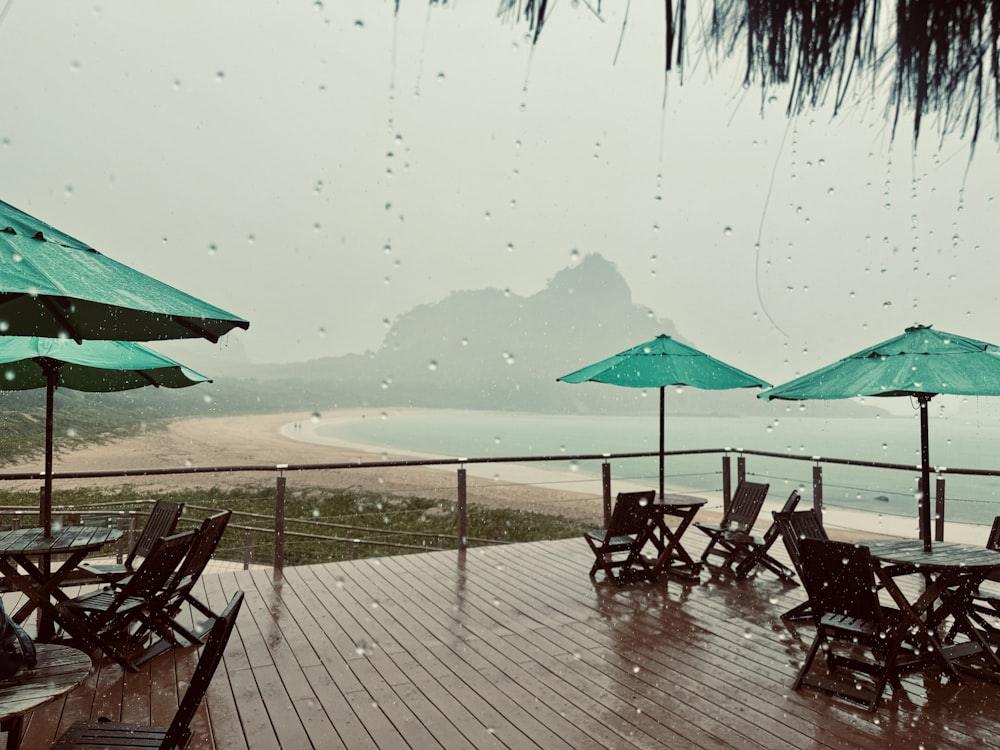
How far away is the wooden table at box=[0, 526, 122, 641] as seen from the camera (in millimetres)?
3441

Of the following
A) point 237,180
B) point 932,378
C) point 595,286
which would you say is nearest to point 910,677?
point 932,378

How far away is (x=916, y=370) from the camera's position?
11.7 ft

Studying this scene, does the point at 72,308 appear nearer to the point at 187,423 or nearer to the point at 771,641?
the point at 771,641

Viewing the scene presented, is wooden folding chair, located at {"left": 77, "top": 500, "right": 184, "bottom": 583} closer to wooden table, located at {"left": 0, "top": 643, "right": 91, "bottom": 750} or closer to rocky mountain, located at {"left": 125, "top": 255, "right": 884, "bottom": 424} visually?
wooden table, located at {"left": 0, "top": 643, "right": 91, "bottom": 750}

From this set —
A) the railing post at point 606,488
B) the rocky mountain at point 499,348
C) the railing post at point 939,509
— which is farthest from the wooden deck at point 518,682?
the rocky mountain at point 499,348

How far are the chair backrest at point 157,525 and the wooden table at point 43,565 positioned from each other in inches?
11.8

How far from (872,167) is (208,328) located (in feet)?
8.07

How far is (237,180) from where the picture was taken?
4450 centimetres

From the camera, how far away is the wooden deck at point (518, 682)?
2.75 metres

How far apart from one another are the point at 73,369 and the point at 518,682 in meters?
3.74

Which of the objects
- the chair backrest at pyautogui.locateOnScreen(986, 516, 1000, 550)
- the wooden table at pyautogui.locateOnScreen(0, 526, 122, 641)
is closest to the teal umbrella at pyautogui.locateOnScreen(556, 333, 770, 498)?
the chair backrest at pyautogui.locateOnScreen(986, 516, 1000, 550)

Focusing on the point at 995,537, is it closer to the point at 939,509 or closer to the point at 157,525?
the point at 939,509

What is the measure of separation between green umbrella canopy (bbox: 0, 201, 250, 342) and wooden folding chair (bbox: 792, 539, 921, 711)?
2967mm

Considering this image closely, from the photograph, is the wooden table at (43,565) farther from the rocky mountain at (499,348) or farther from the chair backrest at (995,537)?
A: the rocky mountain at (499,348)
